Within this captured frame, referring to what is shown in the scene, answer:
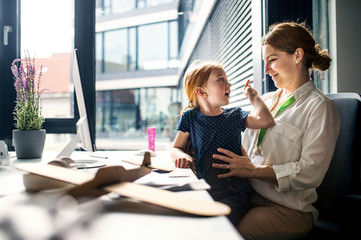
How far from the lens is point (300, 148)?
117 centimetres

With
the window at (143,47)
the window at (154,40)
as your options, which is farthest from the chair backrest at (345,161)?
the window at (154,40)

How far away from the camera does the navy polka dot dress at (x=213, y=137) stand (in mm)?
1312

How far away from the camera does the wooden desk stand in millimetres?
434

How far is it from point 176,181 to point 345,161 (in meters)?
0.77

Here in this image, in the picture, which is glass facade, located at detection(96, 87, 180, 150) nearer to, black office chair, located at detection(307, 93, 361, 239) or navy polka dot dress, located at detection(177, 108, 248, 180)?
navy polka dot dress, located at detection(177, 108, 248, 180)

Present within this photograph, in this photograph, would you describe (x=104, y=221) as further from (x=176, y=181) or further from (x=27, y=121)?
(x=27, y=121)

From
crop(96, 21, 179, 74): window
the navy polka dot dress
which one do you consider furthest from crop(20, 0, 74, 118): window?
crop(96, 21, 179, 74): window

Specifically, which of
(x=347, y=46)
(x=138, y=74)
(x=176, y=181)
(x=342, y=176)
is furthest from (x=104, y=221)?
(x=138, y=74)

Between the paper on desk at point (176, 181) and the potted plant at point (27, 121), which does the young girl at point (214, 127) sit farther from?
the potted plant at point (27, 121)

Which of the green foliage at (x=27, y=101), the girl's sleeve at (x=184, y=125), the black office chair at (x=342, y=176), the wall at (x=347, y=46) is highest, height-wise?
the wall at (x=347, y=46)

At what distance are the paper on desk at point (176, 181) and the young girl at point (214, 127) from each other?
0.58ft

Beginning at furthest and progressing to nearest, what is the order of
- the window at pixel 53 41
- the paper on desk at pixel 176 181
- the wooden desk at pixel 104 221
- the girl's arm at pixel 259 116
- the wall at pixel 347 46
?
the window at pixel 53 41 < the wall at pixel 347 46 < the girl's arm at pixel 259 116 < the paper on desk at pixel 176 181 < the wooden desk at pixel 104 221

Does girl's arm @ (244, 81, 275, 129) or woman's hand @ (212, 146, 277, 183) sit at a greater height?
girl's arm @ (244, 81, 275, 129)

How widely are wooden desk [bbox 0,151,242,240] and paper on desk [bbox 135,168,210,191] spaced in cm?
7
